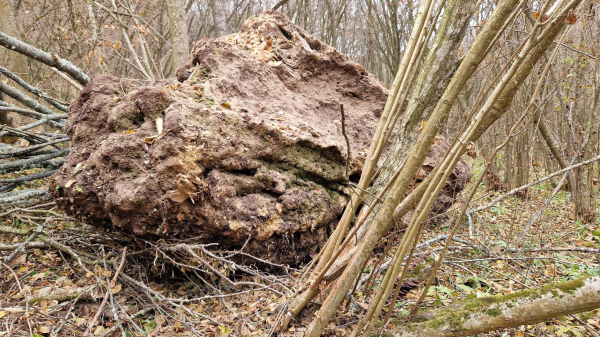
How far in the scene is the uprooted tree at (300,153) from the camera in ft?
4.86

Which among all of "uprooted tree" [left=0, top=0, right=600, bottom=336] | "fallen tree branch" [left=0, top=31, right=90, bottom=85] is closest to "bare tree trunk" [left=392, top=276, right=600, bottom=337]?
"uprooted tree" [left=0, top=0, right=600, bottom=336]

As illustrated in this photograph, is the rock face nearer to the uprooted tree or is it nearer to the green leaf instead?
the uprooted tree

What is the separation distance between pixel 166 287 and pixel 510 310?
2588 millimetres

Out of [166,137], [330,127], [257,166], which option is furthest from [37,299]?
[330,127]

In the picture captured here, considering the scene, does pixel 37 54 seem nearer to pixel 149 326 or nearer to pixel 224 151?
pixel 224 151

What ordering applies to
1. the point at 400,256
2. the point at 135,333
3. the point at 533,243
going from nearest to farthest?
the point at 400,256
the point at 135,333
the point at 533,243

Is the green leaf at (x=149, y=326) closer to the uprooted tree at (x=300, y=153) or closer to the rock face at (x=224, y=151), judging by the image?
the uprooted tree at (x=300, y=153)

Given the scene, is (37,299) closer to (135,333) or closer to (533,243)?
(135,333)

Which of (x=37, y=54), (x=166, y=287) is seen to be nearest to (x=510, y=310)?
(x=166, y=287)

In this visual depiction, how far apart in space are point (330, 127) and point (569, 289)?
2805mm

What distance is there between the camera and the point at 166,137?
2494 millimetres

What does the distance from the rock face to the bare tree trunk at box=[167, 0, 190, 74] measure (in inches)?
80.9

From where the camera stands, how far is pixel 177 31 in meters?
5.53

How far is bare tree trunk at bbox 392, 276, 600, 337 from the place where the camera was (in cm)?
114
